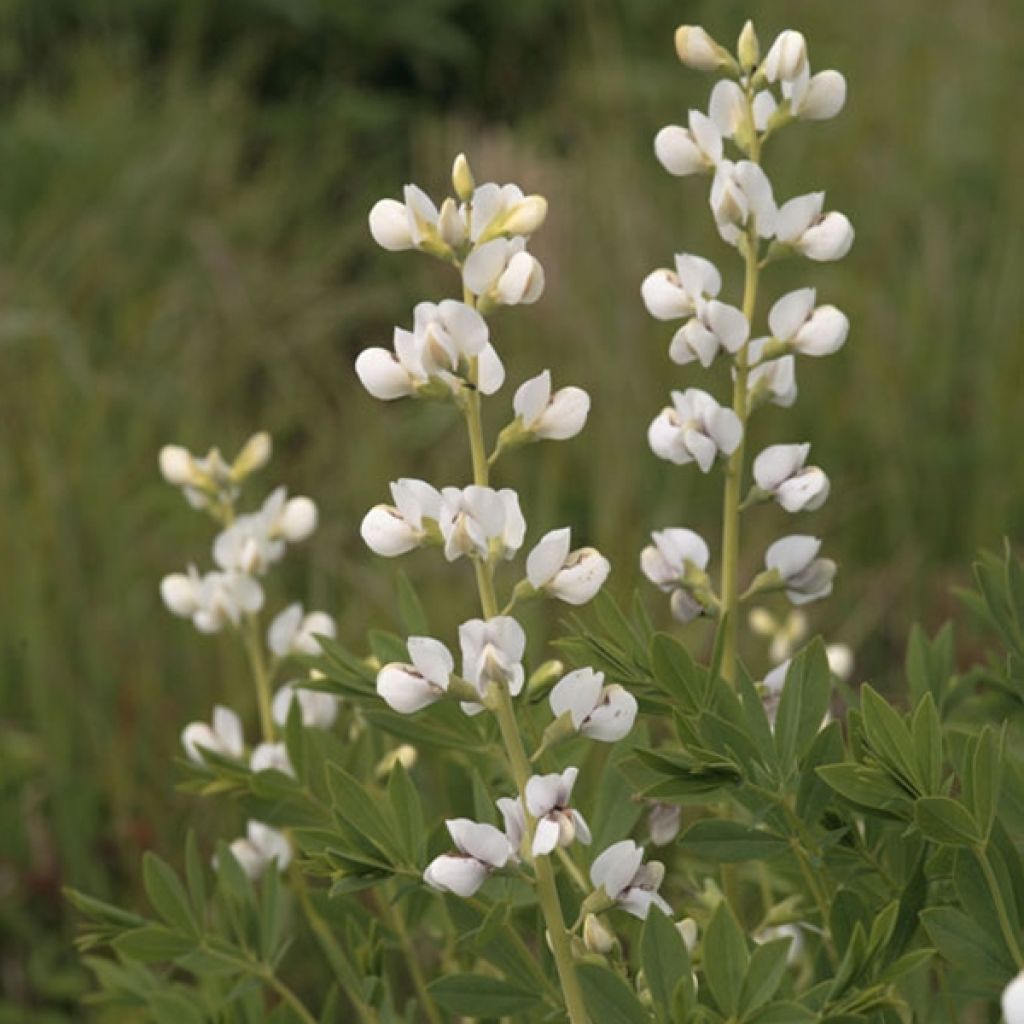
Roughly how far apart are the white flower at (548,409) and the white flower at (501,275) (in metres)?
0.05

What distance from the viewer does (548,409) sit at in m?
1.06

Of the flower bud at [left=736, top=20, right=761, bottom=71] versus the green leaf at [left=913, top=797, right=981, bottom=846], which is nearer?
the green leaf at [left=913, top=797, right=981, bottom=846]

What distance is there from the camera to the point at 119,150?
14.5 ft

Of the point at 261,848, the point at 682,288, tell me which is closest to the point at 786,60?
the point at 682,288

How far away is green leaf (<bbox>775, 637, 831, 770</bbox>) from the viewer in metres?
1.03

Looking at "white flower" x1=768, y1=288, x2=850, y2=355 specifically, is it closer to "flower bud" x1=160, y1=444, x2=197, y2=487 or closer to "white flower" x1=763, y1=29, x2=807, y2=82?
"white flower" x1=763, y1=29, x2=807, y2=82

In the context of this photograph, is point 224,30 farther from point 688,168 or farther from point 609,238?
point 688,168

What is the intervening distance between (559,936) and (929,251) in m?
2.89

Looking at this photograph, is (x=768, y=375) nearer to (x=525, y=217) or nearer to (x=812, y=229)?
(x=812, y=229)

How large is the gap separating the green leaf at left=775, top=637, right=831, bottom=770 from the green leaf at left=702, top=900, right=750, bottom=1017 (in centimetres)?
13

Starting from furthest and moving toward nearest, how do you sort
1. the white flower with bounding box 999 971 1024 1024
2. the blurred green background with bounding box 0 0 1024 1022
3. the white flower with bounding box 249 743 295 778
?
the blurred green background with bounding box 0 0 1024 1022 → the white flower with bounding box 249 743 295 778 → the white flower with bounding box 999 971 1024 1024

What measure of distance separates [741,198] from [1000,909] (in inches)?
18.4

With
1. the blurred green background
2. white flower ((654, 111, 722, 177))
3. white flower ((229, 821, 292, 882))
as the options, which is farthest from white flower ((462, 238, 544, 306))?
the blurred green background

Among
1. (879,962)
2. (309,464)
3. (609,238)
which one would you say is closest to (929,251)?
(609,238)
